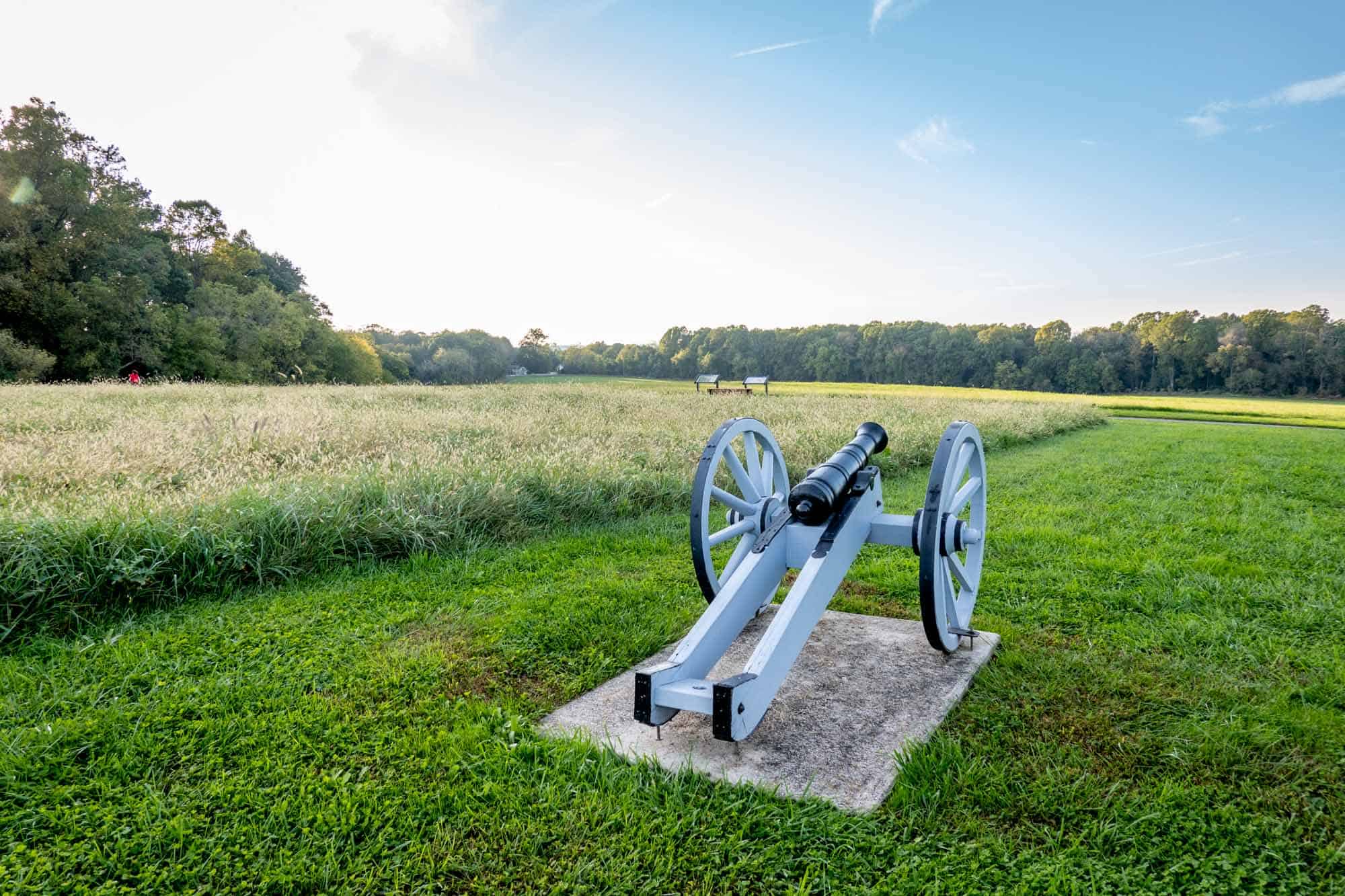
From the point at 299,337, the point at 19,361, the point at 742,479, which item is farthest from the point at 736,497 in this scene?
the point at 299,337

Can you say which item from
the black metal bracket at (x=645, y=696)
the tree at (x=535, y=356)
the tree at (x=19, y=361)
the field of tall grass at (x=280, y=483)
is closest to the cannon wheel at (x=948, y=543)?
the black metal bracket at (x=645, y=696)

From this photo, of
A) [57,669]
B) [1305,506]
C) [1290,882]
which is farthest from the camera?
[1305,506]

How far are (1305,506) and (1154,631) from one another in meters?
5.36

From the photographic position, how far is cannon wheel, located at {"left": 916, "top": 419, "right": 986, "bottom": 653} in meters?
3.09

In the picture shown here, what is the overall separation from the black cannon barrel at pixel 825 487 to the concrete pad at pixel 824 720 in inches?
30.5

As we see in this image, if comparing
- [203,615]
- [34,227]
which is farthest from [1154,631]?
[34,227]

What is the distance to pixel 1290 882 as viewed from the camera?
6.70ft

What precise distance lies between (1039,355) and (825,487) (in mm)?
74241

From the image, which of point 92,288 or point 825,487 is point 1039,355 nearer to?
point 92,288

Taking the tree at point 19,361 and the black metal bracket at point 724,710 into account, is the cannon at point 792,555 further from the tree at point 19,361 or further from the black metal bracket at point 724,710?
the tree at point 19,361

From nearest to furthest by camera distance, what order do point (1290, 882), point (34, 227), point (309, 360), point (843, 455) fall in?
point (1290, 882) < point (843, 455) < point (34, 227) < point (309, 360)

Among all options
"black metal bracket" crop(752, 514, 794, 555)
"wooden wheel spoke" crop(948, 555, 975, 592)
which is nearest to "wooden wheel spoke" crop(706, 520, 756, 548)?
"black metal bracket" crop(752, 514, 794, 555)

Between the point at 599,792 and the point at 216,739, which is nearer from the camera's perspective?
the point at 599,792

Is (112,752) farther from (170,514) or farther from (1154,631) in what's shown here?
(1154,631)
